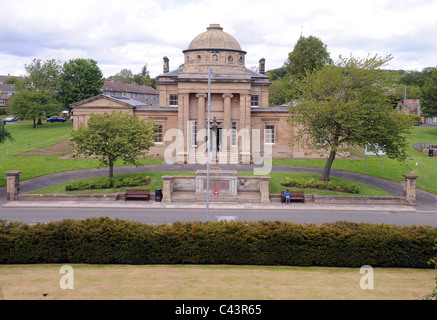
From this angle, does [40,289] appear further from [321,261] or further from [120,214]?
[120,214]

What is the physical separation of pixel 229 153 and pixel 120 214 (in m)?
19.3

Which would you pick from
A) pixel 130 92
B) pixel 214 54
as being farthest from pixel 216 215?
pixel 130 92

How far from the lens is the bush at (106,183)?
34.0 metres

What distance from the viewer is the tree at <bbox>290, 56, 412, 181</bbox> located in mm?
32594

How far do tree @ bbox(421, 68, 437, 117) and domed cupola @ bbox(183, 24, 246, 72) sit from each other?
110 ft

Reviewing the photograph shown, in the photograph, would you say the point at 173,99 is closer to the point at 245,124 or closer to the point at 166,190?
the point at 245,124

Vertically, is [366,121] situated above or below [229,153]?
above

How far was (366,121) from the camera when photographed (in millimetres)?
33062

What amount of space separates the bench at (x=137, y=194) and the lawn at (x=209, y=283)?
14.5 m

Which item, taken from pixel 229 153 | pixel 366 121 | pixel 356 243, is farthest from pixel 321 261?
pixel 229 153

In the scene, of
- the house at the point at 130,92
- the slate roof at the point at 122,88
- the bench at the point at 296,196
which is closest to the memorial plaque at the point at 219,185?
the bench at the point at 296,196

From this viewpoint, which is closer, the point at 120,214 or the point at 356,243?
the point at 356,243

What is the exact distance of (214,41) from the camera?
161 feet

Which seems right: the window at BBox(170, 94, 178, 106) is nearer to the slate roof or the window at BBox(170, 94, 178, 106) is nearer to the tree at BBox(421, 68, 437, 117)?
the tree at BBox(421, 68, 437, 117)
